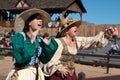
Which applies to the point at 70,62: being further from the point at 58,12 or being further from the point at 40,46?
the point at 58,12

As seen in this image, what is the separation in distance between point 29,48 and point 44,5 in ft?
127

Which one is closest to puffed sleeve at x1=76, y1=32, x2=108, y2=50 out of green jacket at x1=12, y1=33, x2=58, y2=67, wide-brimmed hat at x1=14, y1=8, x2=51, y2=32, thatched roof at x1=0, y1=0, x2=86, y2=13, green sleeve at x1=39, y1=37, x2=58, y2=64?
green sleeve at x1=39, y1=37, x2=58, y2=64

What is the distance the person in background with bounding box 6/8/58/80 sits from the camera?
460 centimetres

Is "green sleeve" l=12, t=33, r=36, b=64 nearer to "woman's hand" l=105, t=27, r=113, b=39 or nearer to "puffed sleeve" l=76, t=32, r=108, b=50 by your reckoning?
"puffed sleeve" l=76, t=32, r=108, b=50

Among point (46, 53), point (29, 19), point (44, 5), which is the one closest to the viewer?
point (29, 19)

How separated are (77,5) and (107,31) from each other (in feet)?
135

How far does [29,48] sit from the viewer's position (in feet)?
15.1

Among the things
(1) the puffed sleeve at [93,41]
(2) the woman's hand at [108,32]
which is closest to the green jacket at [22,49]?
(1) the puffed sleeve at [93,41]

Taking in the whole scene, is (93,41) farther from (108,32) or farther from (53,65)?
(53,65)

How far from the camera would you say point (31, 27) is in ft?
15.7

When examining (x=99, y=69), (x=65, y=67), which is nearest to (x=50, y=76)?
(x=65, y=67)

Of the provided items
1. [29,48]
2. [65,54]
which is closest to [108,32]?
[65,54]

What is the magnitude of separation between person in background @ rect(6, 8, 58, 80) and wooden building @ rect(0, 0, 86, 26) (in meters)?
35.9

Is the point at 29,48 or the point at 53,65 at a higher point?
the point at 29,48
